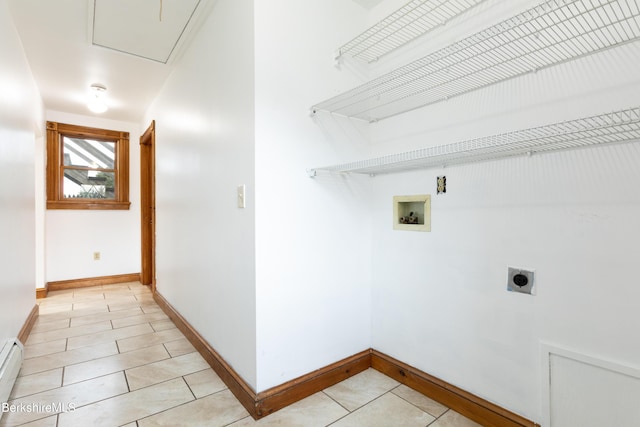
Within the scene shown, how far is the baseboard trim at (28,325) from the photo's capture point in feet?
7.72

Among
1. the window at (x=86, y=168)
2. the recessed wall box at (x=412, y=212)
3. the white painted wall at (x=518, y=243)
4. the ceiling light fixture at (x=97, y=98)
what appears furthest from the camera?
the window at (x=86, y=168)

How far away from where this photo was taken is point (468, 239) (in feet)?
5.11

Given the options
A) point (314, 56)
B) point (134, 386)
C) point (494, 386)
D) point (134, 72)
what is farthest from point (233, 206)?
point (134, 72)

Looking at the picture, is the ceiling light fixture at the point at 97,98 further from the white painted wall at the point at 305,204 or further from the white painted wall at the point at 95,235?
the white painted wall at the point at 305,204

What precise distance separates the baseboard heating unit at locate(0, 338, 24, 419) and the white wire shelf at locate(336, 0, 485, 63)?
2.45 metres

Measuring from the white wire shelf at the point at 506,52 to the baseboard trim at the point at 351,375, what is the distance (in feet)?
4.94

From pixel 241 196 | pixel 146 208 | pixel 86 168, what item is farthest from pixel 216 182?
pixel 86 168

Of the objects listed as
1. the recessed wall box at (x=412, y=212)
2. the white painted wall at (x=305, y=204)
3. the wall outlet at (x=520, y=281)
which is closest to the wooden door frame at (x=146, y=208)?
the white painted wall at (x=305, y=204)

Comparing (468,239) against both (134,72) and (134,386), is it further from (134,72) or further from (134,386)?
(134,72)

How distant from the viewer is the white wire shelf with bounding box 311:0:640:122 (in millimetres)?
1114

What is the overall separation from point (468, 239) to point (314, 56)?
130cm

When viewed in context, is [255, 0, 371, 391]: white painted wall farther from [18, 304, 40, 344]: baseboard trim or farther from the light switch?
[18, 304, 40, 344]: baseboard trim

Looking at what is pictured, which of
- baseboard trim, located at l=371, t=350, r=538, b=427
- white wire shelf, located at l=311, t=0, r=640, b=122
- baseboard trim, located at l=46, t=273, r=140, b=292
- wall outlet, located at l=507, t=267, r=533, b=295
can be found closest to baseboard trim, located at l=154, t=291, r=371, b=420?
baseboard trim, located at l=371, t=350, r=538, b=427

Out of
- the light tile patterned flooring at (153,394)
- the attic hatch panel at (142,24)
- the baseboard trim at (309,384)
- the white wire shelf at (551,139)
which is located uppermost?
the attic hatch panel at (142,24)
